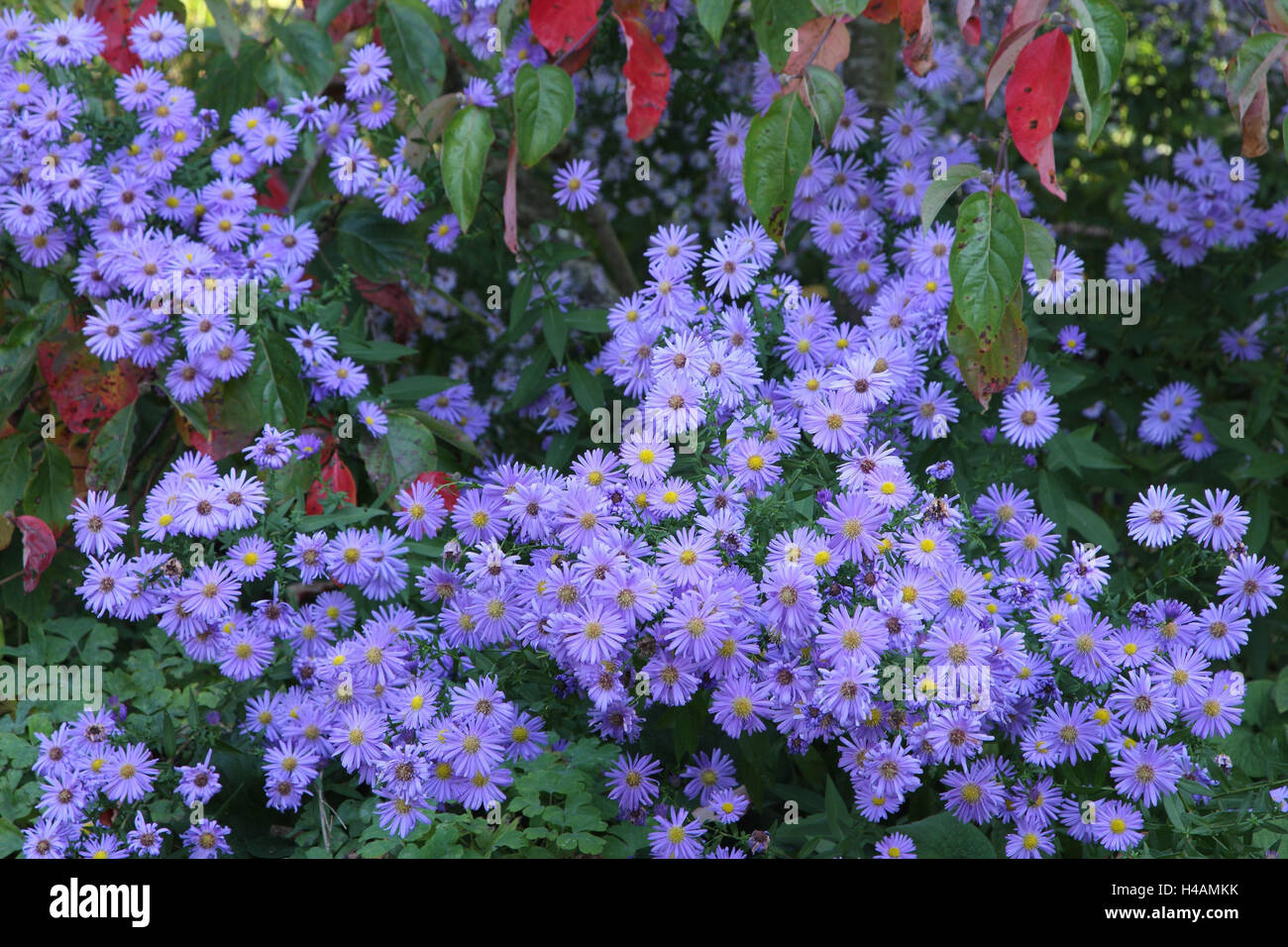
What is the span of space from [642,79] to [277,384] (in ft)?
2.65

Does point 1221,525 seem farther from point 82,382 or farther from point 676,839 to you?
point 82,382

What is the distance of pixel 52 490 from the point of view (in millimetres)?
2133

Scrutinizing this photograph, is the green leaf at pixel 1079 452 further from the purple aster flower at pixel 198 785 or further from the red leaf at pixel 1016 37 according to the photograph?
the purple aster flower at pixel 198 785

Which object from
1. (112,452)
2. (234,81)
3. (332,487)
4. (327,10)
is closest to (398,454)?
(332,487)

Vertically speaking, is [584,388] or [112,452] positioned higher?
[584,388]

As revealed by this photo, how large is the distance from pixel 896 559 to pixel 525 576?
0.52 m

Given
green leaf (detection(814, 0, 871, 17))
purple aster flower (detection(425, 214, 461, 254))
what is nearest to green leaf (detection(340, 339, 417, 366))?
purple aster flower (detection(425, 214, 461, 254))

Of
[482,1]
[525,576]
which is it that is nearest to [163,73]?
[482,1]

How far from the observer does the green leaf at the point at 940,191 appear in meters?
1.55

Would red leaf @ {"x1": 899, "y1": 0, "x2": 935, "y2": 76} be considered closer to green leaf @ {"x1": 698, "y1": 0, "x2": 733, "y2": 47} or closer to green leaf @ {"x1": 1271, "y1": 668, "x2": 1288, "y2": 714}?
green leaf @ {"x1": 698, "y1": 0, "x2": 733, "y2": 47}

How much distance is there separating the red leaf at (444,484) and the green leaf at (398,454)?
0.22 ft

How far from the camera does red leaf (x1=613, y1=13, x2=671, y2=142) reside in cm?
184

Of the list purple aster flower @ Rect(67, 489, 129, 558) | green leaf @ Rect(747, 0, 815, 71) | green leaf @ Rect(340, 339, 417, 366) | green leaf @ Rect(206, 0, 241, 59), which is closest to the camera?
green leaf @ Rect(747, 0, 815, 71)

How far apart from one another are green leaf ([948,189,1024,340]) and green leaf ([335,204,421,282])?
1306mm
